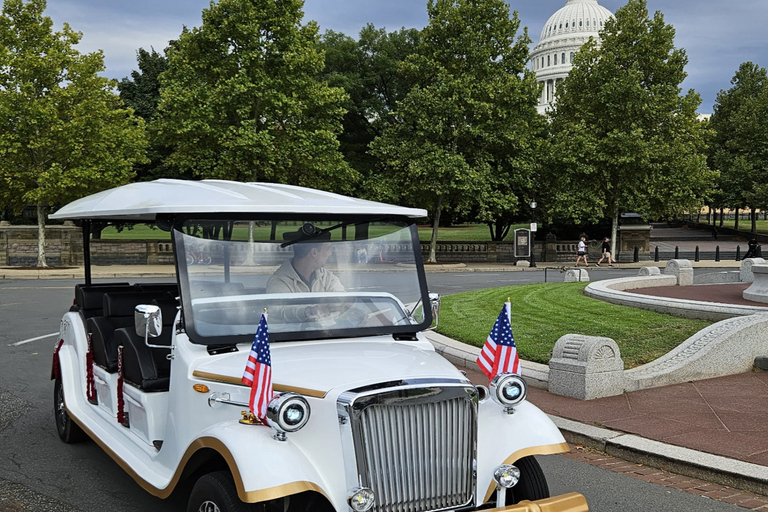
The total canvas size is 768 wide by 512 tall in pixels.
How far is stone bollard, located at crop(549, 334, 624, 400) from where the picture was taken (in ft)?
26.2

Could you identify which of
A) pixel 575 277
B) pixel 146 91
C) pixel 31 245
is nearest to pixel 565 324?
pixel 575 277

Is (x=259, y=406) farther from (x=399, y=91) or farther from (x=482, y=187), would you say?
(x=399, y=91)

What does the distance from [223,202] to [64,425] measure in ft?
11.3

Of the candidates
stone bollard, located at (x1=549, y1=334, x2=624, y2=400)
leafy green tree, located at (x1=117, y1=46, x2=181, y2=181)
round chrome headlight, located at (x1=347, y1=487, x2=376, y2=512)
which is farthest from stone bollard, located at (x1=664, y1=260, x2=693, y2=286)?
leafy green tree, located at (x1=117, y1=46, x2=181, y2=181)

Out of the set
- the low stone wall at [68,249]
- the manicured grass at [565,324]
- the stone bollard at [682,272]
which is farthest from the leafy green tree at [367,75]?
the manicured grass at [565,324]

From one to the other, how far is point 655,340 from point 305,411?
8272 mm

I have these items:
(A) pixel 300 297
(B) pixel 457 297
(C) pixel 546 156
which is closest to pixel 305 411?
(A) pixel 300 297

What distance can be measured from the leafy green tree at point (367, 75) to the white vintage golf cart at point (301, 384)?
39366 mm

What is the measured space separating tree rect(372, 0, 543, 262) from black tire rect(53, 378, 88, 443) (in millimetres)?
29395

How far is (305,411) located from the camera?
11.6 feet

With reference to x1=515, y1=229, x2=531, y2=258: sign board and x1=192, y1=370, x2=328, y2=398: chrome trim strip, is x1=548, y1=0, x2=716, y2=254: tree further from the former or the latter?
x1=192, y1=370, x2=328, y2=398: chrome trim strip

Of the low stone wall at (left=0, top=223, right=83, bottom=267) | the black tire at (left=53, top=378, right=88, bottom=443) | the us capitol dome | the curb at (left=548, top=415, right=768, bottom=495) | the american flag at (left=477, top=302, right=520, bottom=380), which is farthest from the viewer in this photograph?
the us capitol dome

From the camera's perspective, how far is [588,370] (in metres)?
7.94

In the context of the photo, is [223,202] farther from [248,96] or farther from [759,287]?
[248,96]
